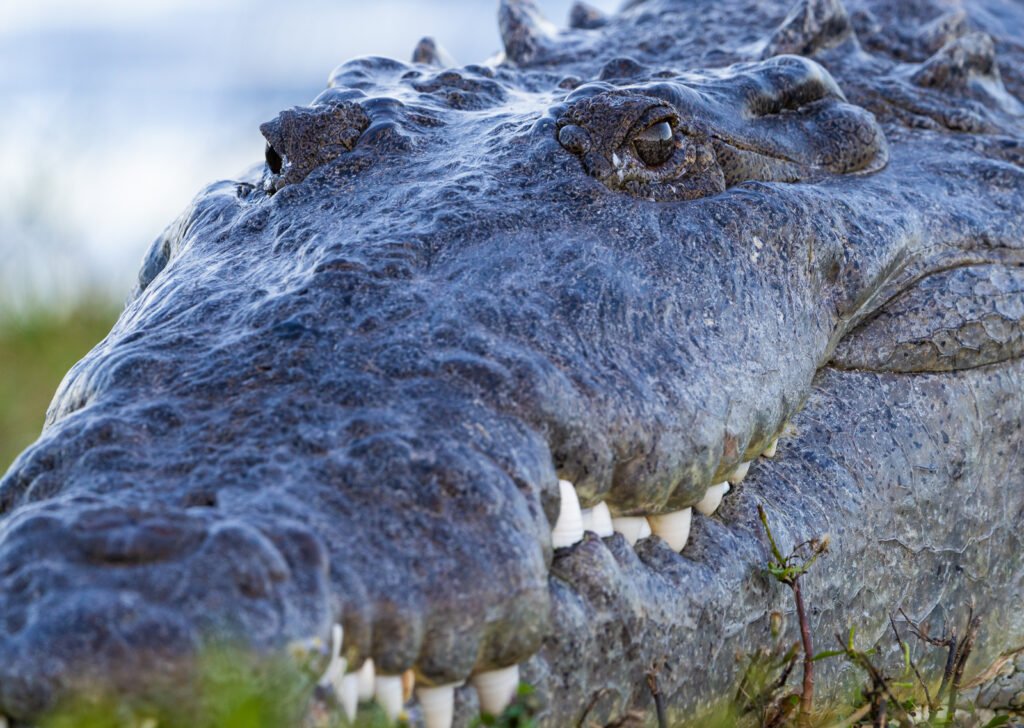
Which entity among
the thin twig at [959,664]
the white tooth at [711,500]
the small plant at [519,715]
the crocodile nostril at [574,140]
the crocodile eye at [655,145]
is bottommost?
the thin twig at [959,664]

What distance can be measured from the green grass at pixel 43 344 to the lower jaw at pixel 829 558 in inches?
183

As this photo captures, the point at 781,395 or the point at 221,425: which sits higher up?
the point at 221,425

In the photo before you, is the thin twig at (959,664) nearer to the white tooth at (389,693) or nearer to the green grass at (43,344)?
the white tooth at (389,693)

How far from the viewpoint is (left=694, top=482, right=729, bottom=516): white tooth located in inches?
95.0

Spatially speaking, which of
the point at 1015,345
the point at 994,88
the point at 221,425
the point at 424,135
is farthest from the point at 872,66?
the point at 221,425

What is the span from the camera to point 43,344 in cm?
651

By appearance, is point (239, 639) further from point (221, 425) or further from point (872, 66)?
point (872, 66)

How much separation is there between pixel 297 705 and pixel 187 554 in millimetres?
252

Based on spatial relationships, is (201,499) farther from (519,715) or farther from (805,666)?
(805,666)

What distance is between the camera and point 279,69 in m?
7.66

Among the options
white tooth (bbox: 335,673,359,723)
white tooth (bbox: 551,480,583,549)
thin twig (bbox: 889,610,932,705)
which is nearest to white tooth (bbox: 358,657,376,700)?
white tooth (bbox: 335,673,359,723)

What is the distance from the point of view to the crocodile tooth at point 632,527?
221 cm

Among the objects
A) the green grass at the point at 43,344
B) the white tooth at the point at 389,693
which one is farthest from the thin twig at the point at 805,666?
the green grass at the point at 43,344

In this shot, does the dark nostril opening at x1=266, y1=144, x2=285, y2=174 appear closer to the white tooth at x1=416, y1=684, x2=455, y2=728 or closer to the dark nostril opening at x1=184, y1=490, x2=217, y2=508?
the dark nostril opening at x1=184, y1=490, x2=217, y2=508
